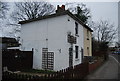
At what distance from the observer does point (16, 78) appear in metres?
7.40

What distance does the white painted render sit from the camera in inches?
568

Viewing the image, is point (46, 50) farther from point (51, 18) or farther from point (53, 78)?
point (53, 78)

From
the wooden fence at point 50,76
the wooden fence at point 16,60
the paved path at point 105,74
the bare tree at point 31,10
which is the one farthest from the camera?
the bare tree at point 31,10

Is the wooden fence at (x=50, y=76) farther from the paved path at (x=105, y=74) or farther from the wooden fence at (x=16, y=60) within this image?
the wooden fence at (x=16, y=60)

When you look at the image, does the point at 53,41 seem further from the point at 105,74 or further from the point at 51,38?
the point at 105,74

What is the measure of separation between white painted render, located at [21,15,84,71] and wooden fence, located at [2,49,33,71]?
966 mm

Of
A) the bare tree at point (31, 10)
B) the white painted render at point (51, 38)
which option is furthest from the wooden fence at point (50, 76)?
the bare tree at point (31, 10)

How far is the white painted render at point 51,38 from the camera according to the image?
47.3ft

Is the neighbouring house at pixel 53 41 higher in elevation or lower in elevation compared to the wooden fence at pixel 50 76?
higher

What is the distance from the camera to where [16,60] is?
13.5m

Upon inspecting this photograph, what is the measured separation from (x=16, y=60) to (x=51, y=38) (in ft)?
13.0

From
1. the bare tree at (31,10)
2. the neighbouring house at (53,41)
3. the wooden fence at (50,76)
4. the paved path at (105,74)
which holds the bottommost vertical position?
the paved path at (105,74)

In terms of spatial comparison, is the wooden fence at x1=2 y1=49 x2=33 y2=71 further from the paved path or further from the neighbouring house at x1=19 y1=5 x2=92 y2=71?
the paved path

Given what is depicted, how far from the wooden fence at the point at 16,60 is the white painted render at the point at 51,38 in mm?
966
